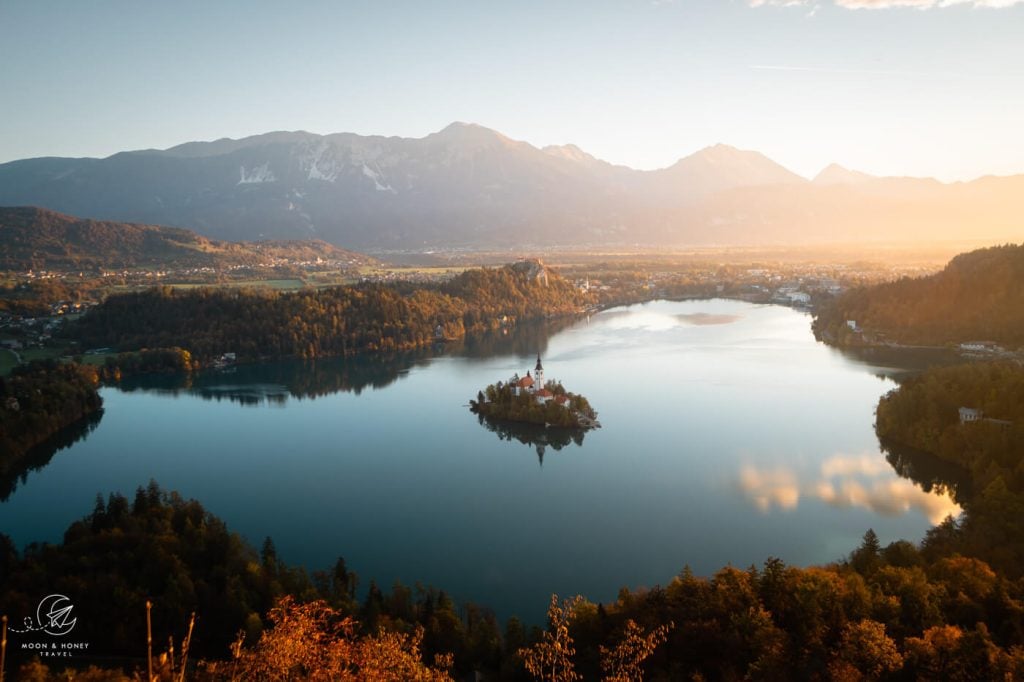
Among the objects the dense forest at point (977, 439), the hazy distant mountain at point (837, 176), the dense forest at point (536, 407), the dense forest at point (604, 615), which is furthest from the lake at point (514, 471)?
the hazy distant mountain at point (837, 176)

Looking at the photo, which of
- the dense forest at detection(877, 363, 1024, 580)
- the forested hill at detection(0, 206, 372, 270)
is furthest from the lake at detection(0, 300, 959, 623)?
the forested hill at detection(0, 206, 372, 270)

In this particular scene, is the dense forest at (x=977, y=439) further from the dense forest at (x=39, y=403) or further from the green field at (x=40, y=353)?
the green field at (x=40, y=353)

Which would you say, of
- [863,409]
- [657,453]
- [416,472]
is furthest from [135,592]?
[863,409]

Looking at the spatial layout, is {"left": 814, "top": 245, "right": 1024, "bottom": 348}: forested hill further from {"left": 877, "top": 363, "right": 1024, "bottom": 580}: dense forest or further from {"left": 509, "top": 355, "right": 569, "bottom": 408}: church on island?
{"left": 509, "top": 355, "right": 569, "bottom": 408}: church on island

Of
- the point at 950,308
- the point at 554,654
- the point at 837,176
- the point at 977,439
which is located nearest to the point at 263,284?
the point at 950,308

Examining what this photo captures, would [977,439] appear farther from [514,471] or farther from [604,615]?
[604,615]

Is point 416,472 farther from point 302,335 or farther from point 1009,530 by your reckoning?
point 302,335
